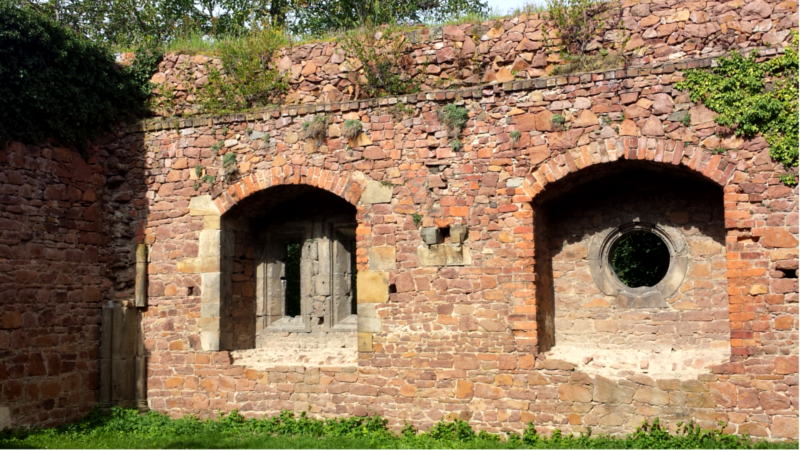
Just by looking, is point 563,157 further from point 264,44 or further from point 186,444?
point 186,444

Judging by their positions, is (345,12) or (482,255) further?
(345,12)

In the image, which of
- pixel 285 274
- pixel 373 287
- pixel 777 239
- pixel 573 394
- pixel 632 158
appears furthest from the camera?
pixel 285 274

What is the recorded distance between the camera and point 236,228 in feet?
32.9

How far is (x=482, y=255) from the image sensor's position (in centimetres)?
848

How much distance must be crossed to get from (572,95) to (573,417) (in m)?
3.66

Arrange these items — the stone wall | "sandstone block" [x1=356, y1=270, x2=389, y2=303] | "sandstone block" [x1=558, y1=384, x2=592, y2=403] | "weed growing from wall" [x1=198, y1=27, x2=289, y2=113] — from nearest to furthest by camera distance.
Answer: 1. "sandstone block" [x1=558, y1=384, x2=592, y2=403]
2. the stone wall
3. "sandstone block" [x1=356, y1=270, x2=389, y2=303]
4. "weed growing from wall" [x1=198, y1=27, x2=289, y2=113]

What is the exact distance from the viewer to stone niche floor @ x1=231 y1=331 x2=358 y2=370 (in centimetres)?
927

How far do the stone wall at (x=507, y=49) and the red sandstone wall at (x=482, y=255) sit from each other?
34.1 inches

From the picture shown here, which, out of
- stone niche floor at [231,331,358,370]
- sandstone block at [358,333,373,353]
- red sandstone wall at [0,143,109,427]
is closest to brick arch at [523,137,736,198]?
sandstone block at [358,333,373,353]

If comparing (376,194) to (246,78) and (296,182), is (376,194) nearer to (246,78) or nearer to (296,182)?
(296,182)

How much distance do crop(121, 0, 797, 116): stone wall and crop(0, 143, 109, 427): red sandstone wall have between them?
190 centimetres

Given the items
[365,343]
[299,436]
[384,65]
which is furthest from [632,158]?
[299,436]

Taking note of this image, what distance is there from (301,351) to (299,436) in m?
1.61

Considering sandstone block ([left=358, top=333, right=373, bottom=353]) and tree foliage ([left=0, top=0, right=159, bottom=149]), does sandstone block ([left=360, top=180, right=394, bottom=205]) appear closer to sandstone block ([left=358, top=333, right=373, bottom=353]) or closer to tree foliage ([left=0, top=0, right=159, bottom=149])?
sandstone block ([left=358, top=333, right=373, bottom=353])
